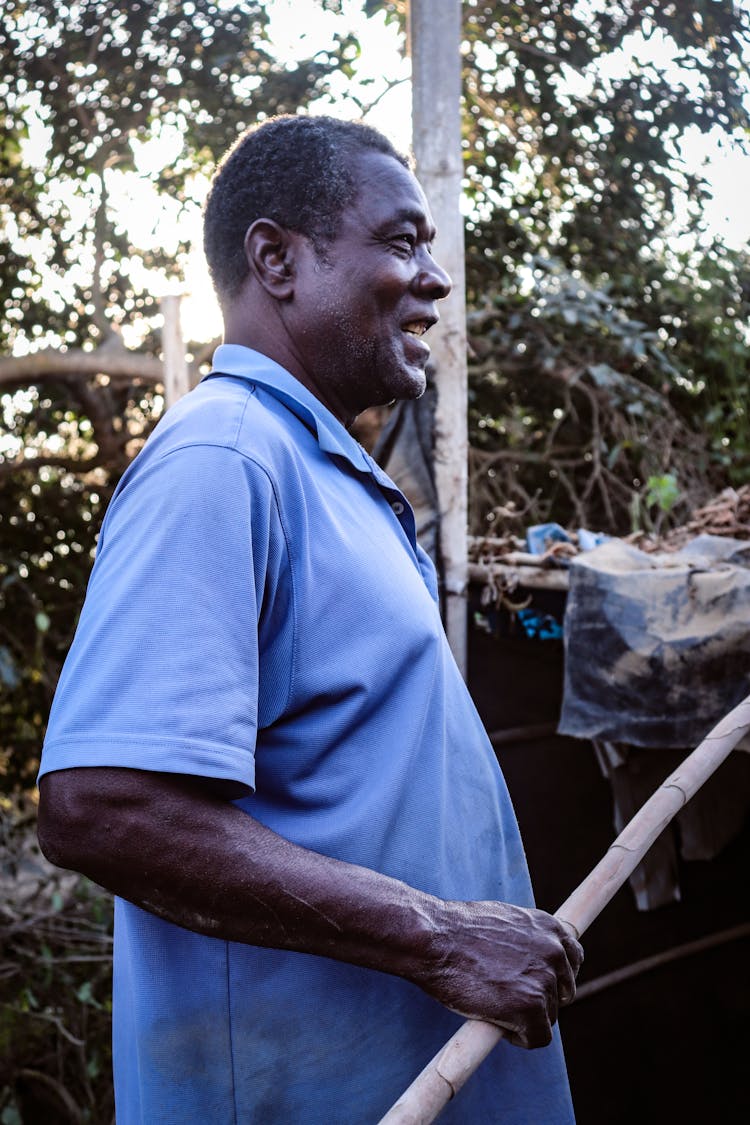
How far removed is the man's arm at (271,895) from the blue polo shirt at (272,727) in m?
0.04

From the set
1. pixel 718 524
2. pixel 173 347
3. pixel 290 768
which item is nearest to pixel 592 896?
pixel 290 768

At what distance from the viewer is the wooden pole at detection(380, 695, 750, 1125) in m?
1.01

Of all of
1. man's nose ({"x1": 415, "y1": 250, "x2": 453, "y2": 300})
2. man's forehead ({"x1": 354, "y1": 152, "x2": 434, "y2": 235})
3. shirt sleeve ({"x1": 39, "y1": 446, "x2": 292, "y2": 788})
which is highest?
man's forehead ({"x1": 354, "y1": 152, "x2": 434, "y2": 235})

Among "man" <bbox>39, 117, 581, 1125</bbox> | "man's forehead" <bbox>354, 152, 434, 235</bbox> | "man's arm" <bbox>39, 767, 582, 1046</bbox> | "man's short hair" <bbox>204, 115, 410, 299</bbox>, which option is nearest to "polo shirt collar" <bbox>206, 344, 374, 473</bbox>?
"man" <bbox>39, 117, 581, 1125</bbox>

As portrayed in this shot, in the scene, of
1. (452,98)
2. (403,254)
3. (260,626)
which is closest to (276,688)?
(260,626)

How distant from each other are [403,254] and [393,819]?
2.65 ft

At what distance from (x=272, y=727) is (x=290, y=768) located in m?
0.05

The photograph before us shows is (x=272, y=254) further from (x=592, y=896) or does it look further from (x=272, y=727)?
(x=592, y=896)

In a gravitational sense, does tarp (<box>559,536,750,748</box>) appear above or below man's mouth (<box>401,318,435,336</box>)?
below

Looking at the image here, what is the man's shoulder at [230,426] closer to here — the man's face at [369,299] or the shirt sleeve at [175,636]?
the shirt sleeve at [175,636]

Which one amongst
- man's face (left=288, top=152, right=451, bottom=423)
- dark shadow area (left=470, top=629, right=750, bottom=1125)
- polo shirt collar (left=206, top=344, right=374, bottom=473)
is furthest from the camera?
dark shadow area (left=470, top=629, right=750, bottom=1125)

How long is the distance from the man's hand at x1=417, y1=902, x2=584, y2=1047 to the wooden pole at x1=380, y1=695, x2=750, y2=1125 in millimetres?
28

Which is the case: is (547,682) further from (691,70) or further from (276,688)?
(691,70)

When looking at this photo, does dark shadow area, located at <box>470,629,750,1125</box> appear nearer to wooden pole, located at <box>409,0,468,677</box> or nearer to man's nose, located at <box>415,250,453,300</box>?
wooden pole, located at <box>409,0,468,677</box>
